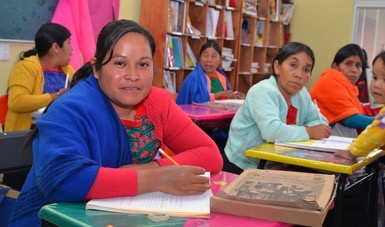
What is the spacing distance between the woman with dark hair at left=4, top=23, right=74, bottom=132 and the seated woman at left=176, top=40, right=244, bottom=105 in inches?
52.2

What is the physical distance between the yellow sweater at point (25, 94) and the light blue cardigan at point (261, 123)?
4.47 feet

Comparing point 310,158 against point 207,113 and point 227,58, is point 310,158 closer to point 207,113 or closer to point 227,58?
point 207,113

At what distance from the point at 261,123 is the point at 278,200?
4.15 ft

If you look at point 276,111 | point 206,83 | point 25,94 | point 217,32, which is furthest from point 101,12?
point 276,111

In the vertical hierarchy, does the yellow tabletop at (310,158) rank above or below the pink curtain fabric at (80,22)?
below

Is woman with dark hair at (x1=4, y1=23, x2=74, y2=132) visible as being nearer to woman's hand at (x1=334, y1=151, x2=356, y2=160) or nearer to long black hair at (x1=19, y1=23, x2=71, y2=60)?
long black hair at (x1=19, y1=23, x2=71, y2=60)

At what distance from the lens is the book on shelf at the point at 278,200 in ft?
3.54

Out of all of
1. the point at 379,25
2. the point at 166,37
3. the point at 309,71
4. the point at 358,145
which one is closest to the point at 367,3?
the point at 379,25

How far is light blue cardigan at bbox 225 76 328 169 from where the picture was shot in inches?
91.3

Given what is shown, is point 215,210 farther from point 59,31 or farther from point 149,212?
point 59,31

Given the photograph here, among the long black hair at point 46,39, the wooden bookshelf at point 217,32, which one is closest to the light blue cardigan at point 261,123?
the long black hair at point 46,39

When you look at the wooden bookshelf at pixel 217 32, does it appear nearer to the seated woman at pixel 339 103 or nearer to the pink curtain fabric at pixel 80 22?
the pink curtain fabric at pixel 80 22

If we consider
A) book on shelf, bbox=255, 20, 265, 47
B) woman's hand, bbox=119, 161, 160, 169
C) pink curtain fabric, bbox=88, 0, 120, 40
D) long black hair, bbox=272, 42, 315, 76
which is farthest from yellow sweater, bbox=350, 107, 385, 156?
book on shelf, bbox=255, 20, 265, 47

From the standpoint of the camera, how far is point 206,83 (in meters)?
4.69
